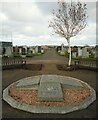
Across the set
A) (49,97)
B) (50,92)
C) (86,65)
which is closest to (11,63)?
(86,65)

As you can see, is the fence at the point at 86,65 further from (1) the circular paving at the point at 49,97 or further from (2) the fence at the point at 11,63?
(1) the circular paving at the point at 49,97

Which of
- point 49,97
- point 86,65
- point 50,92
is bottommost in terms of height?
point 49,97

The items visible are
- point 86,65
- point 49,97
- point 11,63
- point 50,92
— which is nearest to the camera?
point 49,97

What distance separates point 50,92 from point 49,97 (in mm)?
401

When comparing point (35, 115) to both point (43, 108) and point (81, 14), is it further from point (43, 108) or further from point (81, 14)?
point (81, 14)

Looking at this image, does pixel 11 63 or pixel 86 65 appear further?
pixel 11 63

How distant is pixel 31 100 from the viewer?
704 centimetres

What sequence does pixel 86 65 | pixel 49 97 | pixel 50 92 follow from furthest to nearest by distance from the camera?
pixel 86 65, pixel 50 92, pixel 49 97

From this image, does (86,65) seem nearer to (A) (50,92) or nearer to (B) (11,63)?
(B) (11,63)

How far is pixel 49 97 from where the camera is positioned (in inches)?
279

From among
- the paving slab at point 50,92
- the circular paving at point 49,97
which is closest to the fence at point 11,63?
the circular paving at point 49,97

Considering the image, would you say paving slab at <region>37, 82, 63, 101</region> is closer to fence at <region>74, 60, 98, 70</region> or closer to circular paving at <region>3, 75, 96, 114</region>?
circular paving at <region>3, 75, 96, 114</region>

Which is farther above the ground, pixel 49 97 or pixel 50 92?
pixel 50 92

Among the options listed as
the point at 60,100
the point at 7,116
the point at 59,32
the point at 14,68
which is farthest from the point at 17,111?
the point at 59,32
